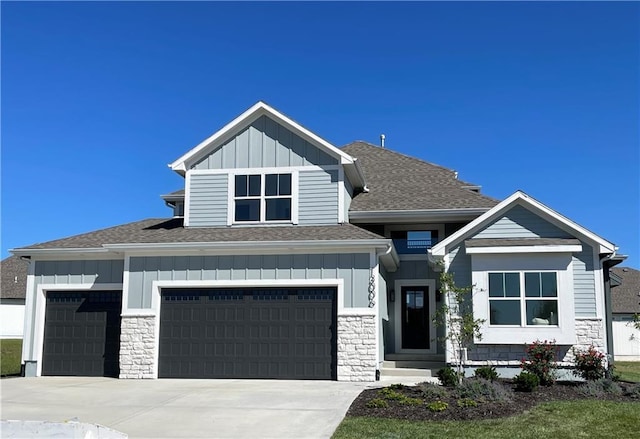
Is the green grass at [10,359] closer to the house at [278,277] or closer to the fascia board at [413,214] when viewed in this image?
the house at [278,277]

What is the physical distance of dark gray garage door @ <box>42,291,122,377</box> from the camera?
17594mm

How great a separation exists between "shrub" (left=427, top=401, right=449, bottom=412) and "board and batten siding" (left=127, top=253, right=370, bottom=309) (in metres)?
4.95

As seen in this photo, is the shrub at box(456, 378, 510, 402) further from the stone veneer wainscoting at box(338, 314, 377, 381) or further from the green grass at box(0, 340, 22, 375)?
the green grass at box(0, 340, 22, 375)

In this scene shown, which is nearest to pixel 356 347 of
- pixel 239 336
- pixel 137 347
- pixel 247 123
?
pixel 239 336

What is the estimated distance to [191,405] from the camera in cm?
1198

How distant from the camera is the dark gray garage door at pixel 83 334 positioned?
1759 centimetres

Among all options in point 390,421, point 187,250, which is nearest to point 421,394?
point 390,421

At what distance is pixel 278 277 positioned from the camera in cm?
1641

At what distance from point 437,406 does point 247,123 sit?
1066 cm

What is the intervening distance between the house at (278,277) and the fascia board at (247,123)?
0.13ft

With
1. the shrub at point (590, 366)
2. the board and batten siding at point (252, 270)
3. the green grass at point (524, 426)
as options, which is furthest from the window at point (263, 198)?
the green grass at point (524, 426)

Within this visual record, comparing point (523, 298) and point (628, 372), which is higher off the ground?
point (523, 298)

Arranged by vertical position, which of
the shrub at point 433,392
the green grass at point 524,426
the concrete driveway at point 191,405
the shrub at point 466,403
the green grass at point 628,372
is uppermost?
the shrub at point 433,392

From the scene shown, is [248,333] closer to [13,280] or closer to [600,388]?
[600,388]
